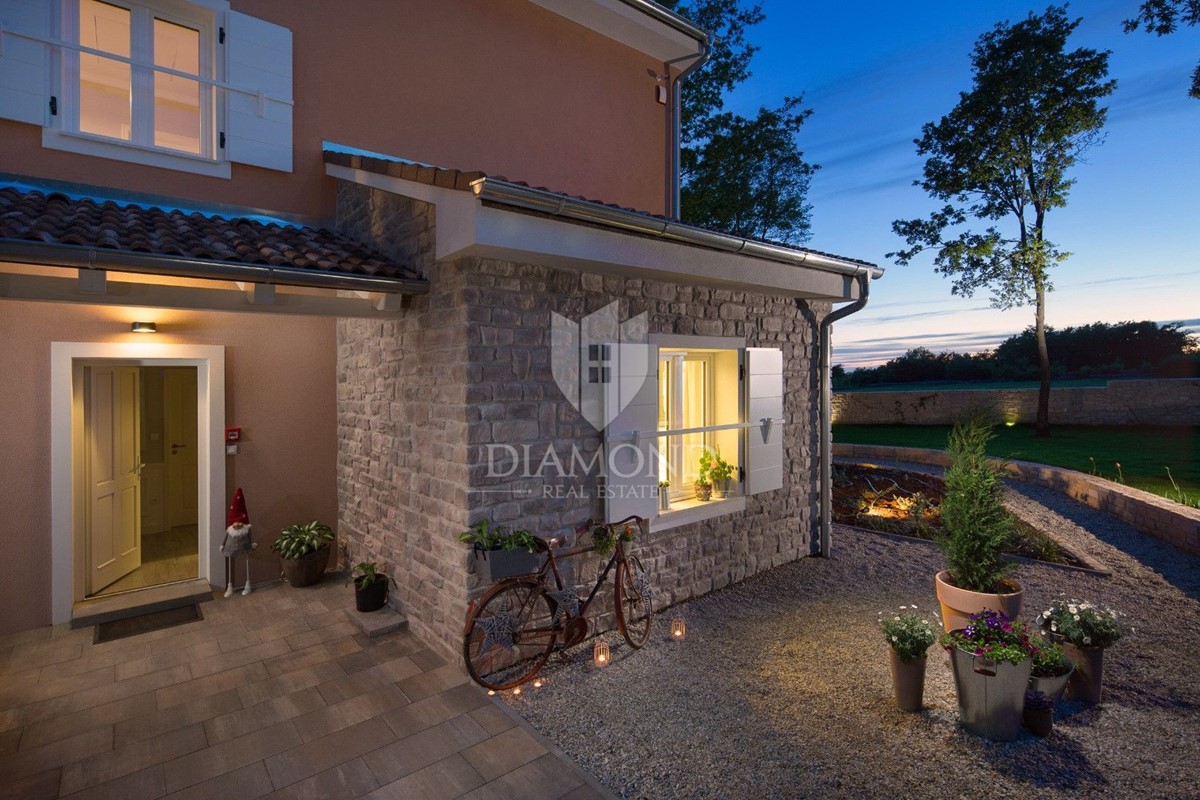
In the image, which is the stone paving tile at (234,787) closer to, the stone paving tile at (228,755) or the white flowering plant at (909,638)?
the stone paving tile at (228,755)

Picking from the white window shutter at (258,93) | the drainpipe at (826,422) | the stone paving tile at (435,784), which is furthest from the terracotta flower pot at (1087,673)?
the white window shutter at (258,93)

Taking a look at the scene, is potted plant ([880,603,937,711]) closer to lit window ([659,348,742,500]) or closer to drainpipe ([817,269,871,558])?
lit window ([659,348,742,500])

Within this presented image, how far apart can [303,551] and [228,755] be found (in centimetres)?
273

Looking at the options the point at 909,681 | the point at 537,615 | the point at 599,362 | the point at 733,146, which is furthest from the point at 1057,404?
the point at 537,615

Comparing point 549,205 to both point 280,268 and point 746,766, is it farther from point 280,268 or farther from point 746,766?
point 746,766

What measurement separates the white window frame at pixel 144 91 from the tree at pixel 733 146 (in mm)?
11137

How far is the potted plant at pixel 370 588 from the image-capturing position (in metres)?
5.16

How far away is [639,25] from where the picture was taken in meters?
7.99

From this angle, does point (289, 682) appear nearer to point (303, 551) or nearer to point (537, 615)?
point (537, 615)

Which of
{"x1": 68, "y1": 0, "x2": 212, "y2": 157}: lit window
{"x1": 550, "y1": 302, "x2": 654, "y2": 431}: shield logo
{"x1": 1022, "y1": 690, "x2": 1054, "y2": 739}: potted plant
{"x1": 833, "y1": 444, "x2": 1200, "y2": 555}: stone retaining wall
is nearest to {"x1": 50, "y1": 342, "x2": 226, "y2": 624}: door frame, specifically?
{"x1": 68, "y1": 0, "x2": 212, "y2": 157}: lit window

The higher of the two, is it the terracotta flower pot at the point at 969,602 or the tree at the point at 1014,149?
the tree at the point at 1014,149

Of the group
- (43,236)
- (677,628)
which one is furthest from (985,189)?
(43,236)

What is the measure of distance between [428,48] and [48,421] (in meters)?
5.25

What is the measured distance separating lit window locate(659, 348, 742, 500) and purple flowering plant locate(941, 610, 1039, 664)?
2744 millimetres
